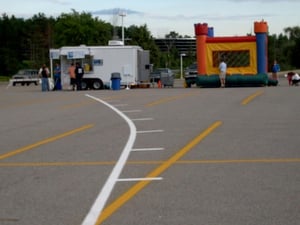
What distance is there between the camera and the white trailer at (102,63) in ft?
139

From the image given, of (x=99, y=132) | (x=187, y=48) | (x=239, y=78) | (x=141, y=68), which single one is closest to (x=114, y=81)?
(x=141, y=68)

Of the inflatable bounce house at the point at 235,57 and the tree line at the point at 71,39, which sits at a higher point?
the tree line at the point at 71,39

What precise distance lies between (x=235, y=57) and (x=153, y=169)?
28.3 meters

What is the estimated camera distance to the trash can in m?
39.1

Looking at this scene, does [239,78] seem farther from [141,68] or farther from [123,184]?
[123,184]

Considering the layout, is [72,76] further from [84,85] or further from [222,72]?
[222,72]

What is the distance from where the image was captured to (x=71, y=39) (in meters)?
92.6

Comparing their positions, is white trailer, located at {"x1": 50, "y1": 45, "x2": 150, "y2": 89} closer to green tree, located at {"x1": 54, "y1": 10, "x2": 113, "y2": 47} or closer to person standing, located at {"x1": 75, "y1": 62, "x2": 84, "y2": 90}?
person standing, located at {"x1": 75, "y1": 62, "x2": 84, "y2": 90}

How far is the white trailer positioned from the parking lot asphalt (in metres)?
22.2

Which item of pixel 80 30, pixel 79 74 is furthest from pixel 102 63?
pixel 80 30

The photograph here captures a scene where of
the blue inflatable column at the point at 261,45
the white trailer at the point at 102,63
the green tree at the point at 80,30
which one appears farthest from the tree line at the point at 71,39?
the blue inflatable column at the point at 261,45

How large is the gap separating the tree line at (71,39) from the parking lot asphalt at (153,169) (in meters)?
51.7

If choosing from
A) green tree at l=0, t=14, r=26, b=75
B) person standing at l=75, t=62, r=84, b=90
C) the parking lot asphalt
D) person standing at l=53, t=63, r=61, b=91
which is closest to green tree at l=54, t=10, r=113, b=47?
green tree at l=0, t=14, r=26, b=75

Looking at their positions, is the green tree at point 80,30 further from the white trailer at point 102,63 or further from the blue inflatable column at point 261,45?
the blue inflatable column at point 261,45
